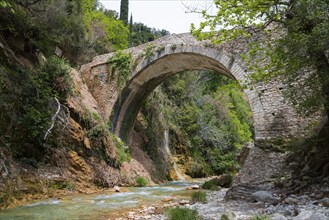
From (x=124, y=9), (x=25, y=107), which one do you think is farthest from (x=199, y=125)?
(x=124, y=9)

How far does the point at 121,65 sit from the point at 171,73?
246 cm

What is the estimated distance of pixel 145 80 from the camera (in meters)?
15.0

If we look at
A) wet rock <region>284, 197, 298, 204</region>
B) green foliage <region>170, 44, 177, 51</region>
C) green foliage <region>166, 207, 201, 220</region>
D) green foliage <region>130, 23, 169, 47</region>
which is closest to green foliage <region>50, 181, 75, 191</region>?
green foliage <region>166, 207, 201, 220</region>

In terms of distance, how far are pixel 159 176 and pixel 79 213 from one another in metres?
9.57

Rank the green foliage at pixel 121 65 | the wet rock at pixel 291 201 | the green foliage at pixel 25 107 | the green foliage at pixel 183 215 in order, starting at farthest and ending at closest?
the green foliage at pixel 121 65, the green foliage at pixel 25 107, the wet rock at pixel 291 201, the green foliage at pixel 183 215

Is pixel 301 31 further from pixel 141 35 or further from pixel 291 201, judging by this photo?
pixel 141 35

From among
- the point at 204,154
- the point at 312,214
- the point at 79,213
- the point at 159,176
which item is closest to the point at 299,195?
the point at 312,214

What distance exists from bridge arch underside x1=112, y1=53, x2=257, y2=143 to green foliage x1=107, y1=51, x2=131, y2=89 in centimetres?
32

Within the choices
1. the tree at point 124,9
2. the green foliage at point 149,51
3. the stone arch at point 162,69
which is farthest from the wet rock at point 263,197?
the tree at point 124,9

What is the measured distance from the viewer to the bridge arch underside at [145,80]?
13.2 m

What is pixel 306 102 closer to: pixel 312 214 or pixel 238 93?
pixel 312 214

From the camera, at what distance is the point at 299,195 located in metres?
5.95

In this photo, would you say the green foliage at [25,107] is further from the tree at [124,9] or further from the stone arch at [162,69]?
the tree at [124,9]

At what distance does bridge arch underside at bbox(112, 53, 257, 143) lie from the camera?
13219 mm
